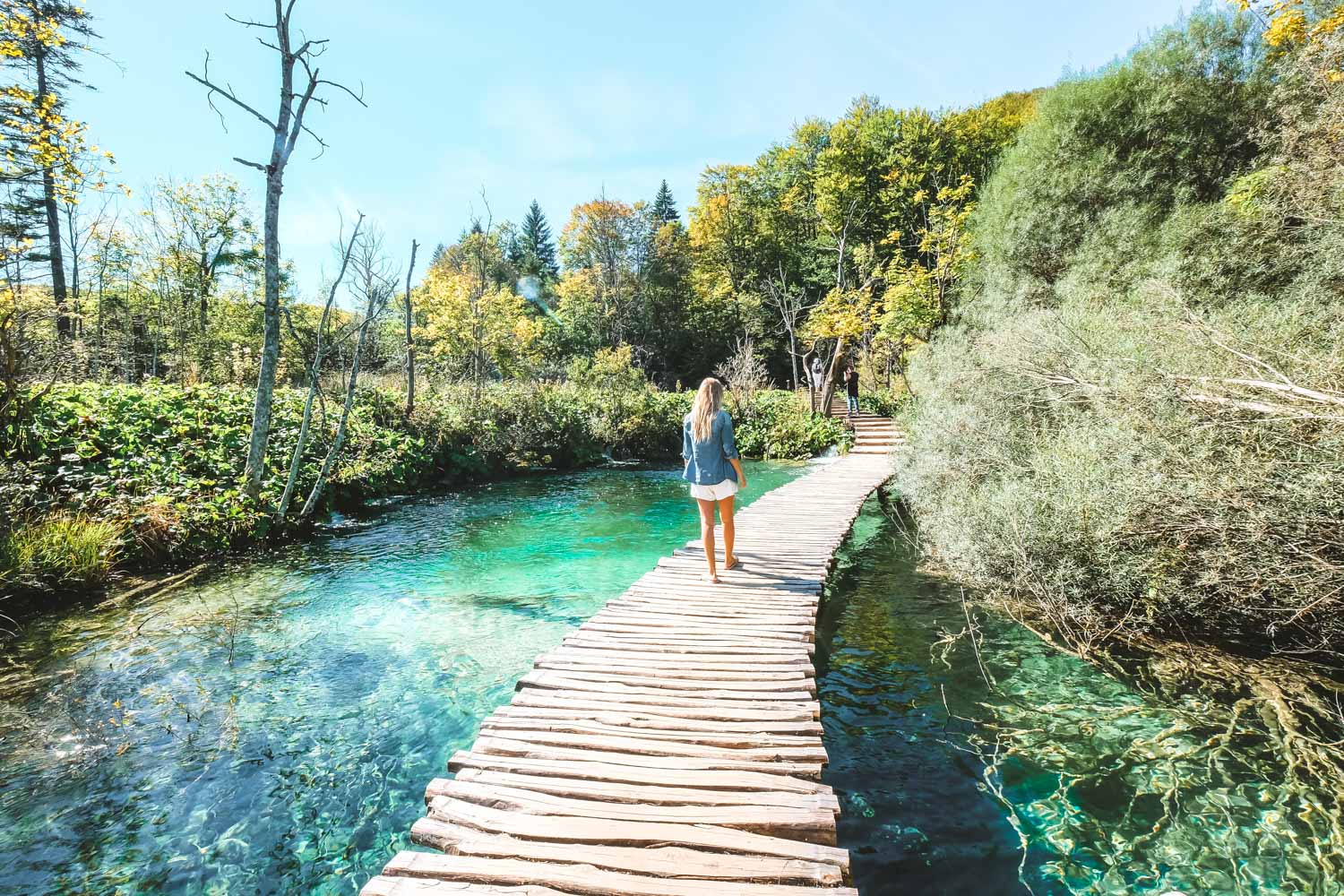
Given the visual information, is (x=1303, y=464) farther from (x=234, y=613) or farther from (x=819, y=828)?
(x=234, y=613)

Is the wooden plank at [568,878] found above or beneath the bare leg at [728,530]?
beneath

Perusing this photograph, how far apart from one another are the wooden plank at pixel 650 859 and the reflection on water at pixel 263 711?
4.35ft

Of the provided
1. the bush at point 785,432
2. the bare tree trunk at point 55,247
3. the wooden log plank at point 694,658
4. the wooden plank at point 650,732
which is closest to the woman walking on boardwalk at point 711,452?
the wooden log plank at point 694,658

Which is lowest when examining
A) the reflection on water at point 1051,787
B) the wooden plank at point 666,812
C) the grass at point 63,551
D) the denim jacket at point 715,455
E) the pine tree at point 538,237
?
the reflection on water at point 1051,787

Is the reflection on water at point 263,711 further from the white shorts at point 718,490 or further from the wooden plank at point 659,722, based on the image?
the white shorts at point 718,490

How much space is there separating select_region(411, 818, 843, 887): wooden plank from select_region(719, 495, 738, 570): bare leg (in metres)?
3.65

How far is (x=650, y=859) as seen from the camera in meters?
2.56

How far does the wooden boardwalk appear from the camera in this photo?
97.9 inches

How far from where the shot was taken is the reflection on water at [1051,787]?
3326 millimetres

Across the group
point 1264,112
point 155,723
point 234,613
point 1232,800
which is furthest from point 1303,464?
point 1264,112

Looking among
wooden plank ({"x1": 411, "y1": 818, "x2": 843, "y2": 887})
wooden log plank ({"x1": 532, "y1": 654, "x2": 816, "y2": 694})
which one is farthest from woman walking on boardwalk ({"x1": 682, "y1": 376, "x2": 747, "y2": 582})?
wooden plank ({"x1": 411, "y1": 818, "x2": 843, "y2": 887})

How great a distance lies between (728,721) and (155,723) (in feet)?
15.4

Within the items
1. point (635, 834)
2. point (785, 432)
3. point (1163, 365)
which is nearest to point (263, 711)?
point (635, 834)

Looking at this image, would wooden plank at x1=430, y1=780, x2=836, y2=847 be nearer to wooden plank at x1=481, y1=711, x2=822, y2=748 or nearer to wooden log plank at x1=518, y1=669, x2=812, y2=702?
wooden plank at x1=481, y1=711, x2=822, y2=748
